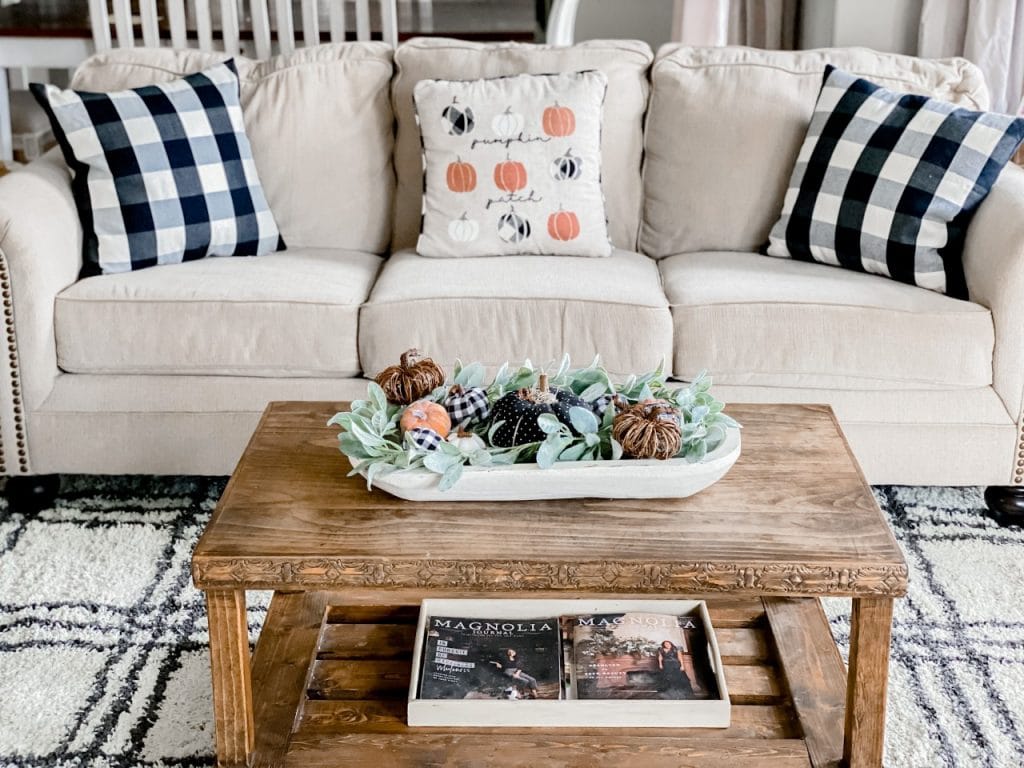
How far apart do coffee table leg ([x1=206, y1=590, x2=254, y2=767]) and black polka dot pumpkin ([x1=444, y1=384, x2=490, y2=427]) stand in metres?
0.36

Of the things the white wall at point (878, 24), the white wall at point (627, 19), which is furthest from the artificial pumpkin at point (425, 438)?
the white wall at point (627, 19)

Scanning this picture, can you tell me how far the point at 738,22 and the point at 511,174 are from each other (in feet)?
5.19

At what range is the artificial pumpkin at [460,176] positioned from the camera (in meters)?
2.49

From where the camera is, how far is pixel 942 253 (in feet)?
7.54

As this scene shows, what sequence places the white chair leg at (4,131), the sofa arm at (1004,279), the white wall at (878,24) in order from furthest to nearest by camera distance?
the white chair leg at (4,131) → the white wall at (878,24) → the sofa arm at (1004,279)

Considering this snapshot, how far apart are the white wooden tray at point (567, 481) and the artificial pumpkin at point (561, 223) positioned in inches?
43.8

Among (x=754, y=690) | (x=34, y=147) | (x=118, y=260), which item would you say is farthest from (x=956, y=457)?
(x=34, y=147)

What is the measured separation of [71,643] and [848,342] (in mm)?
1475

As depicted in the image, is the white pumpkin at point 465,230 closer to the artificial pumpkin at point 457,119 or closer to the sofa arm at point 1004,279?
the artificial pumpkin at point 457,119

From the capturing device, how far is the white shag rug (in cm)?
163

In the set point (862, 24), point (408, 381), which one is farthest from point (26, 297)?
point (862, 24)

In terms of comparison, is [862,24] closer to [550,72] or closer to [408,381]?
[550,72]

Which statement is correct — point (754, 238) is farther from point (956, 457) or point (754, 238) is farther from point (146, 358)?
point (146, 358)

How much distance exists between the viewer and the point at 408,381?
1584 mm
